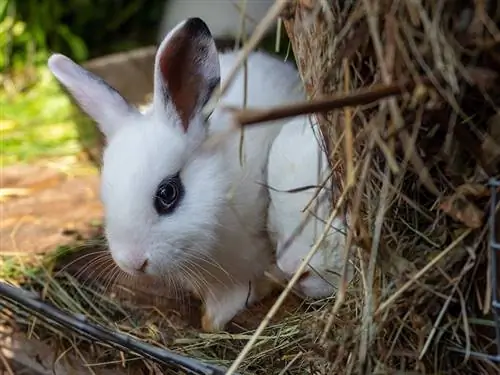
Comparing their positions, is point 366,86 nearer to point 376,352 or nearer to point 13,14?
point 376,352

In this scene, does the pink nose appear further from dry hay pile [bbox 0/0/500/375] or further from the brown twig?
the brown twig

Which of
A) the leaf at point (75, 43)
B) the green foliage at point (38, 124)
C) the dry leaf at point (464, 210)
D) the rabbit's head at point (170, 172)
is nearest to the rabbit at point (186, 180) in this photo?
the rabbit's head at point (170, 172)

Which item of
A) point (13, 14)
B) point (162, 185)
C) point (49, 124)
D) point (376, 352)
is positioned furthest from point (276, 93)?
point (13, 14)

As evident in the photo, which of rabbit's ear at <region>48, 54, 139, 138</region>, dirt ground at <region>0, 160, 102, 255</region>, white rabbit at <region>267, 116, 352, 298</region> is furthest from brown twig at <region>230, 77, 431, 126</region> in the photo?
dirt ground at <region>0, 160, 102, 255</region>

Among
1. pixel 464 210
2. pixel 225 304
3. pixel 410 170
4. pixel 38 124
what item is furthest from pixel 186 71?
pixel 38 124

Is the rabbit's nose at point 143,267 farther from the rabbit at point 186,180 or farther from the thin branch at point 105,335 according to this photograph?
the thin branch at point 105,335

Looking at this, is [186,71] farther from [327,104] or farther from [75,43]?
[75,43]

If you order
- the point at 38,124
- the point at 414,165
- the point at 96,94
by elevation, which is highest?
the point at 414,165
